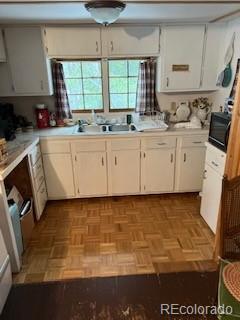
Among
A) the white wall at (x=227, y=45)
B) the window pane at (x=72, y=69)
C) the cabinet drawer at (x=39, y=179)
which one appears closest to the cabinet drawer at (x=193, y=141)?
the white wall at (x=227, y=45)

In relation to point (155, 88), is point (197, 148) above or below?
below

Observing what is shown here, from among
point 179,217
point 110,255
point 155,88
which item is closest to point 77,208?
point 110,255

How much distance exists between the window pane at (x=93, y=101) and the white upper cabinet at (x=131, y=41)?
618 millimetres

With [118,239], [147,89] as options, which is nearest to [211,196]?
[118,239]

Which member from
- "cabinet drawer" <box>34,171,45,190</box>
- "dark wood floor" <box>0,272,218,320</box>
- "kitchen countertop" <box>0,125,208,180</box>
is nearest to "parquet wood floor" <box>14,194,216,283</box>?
"dark wood floor" <box>0,272,218,320</box>

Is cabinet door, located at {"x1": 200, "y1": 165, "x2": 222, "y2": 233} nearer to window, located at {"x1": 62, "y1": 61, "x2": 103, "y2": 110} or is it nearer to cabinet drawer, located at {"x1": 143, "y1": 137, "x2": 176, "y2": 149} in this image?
cabinet drawer, located at {"x1": 143, "y1": 137, "x2": 176, "y2": 149}

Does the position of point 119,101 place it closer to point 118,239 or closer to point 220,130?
point 220,130

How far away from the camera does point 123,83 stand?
3.33 meters

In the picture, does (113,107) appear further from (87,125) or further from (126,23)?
(126,23)

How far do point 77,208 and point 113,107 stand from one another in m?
1.41

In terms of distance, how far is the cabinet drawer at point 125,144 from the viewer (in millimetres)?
2918

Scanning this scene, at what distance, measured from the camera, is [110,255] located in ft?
7.39

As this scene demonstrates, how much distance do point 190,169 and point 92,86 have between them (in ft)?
5.43

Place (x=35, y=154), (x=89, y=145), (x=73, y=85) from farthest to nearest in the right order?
1. (x=73, y=85)
2. (x=89, y=145)
3. (x=35, y=154)
